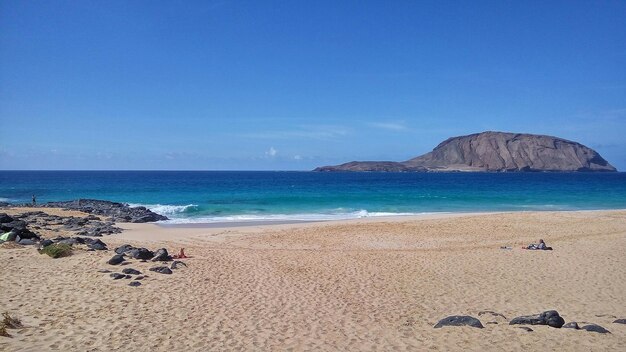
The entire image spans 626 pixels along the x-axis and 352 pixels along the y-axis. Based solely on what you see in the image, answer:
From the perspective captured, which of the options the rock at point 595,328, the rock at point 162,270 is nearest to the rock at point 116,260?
the rock at point 162,270

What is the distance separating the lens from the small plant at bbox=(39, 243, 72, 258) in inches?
519

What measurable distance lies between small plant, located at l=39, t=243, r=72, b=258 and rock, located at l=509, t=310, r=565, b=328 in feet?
41.6

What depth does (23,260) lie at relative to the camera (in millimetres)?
12672

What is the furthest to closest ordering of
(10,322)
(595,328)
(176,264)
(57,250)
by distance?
1. (57,250)
2. (176,264)
3. (595,328)
4. (10,322)

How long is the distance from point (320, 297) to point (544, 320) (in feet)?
15.7

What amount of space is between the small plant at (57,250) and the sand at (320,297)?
0.29 meters

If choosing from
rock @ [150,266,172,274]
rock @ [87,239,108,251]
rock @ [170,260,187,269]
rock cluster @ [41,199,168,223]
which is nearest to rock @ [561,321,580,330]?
rock @ [150,266,172,274]

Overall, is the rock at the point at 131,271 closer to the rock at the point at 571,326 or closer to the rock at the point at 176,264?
the rock at the point at 176,264

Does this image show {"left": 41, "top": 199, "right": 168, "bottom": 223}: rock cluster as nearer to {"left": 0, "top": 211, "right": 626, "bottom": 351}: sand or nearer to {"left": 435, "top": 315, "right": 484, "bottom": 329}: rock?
{"left": 0, "top": 211, "right": 626, "bottom": 351}: sand

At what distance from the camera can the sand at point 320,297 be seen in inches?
288

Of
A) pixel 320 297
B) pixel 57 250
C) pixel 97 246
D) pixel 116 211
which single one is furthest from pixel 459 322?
pixel 116 211

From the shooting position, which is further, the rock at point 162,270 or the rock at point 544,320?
the rock at point 162,270

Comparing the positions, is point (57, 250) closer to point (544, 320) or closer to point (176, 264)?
point (176, 264)

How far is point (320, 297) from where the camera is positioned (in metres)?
10.4
